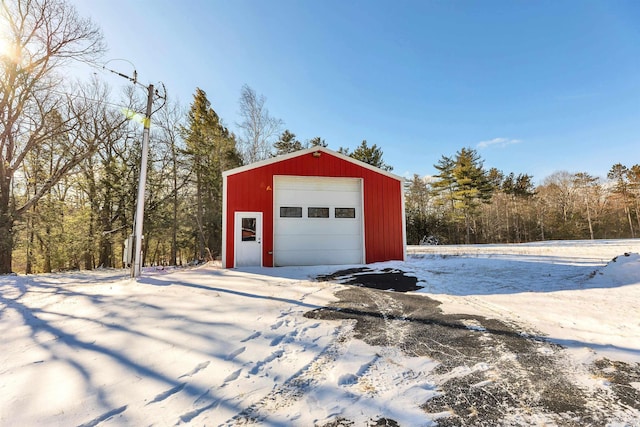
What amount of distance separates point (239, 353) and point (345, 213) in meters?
6.97

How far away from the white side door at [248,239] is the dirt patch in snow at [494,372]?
4906 millimetres

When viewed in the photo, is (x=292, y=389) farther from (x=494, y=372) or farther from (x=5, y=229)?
(x=5, y=229)

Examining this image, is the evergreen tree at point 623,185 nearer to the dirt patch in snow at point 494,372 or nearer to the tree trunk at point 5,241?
the dirt patch in snow at point 494,372

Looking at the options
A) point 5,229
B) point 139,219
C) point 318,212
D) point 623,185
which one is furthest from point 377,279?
point 623,185

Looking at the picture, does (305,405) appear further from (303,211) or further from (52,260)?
(52,260)

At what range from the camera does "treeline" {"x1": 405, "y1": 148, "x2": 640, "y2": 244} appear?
984 inches

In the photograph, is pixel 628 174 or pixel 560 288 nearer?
pixel 560 288

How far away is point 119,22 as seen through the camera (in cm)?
795

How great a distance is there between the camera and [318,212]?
895 cm

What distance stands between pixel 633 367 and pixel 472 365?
1230 mm

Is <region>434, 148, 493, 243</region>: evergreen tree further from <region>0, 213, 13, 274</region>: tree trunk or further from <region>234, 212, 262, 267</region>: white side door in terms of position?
<region>0, 213, 13, 274</region>: tree trunk

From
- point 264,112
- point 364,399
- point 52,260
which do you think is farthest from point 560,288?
point 52,260

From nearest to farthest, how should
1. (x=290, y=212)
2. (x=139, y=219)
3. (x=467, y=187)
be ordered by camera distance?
(x=139, y=219)
(x=290, y=212)
(x=467, y=187)

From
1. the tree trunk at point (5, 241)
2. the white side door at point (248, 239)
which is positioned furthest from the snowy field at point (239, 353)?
the tree trunk at point (5, 241)
